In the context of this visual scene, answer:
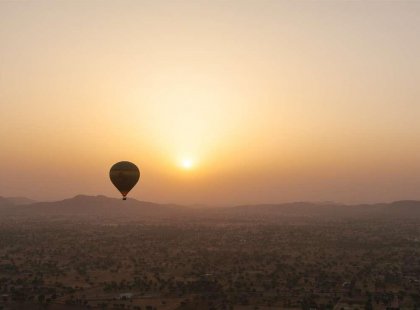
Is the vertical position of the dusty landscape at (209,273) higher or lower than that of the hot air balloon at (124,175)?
lower

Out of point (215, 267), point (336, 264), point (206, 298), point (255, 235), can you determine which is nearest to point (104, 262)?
point (215, 267)

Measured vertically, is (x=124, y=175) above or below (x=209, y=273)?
above

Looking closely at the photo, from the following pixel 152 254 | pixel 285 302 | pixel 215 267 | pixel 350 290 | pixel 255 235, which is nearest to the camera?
pixel 285 302

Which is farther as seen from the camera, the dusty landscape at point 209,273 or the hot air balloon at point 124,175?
the hot air balloon at point 124,175

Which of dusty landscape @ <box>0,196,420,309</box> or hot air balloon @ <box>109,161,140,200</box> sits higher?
hot air balloon @ <box>109,161,140,200</box>

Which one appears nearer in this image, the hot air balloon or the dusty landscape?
the dusty landscape

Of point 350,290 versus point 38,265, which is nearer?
point 350,290

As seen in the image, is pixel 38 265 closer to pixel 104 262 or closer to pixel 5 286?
pixel 104 262

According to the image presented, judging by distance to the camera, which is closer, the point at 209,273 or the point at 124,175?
the point at 124,175
